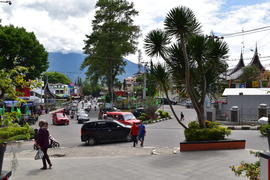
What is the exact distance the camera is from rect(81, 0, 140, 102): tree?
4666 centimetres

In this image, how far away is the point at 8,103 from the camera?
3150 cm

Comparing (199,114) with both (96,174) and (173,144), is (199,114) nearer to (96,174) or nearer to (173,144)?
(173,144)

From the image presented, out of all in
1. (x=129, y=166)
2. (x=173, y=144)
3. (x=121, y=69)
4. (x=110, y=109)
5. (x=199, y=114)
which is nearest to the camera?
(x=129, y=166)

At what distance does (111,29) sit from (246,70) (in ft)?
77.9

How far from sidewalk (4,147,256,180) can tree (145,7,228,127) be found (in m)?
2.60

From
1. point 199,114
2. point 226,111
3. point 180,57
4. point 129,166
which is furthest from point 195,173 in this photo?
point 226,111

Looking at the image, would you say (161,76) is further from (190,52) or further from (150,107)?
(150,107)

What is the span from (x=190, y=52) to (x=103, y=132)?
7556 millimetres

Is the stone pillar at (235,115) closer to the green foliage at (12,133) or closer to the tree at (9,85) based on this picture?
the tree at (9,85)

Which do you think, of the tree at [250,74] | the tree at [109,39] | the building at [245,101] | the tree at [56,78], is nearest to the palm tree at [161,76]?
the building at [245,101]

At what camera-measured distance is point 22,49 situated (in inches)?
1572

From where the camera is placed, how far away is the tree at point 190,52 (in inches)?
468

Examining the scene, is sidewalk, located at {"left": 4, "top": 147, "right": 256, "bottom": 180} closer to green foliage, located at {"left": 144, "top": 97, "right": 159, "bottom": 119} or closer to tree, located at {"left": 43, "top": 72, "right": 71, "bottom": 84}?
green foliage, located at {"left": 144, "top": 97, "right": 159, "bottom": 119}

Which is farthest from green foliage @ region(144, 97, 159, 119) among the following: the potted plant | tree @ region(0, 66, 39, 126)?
the potted plant
